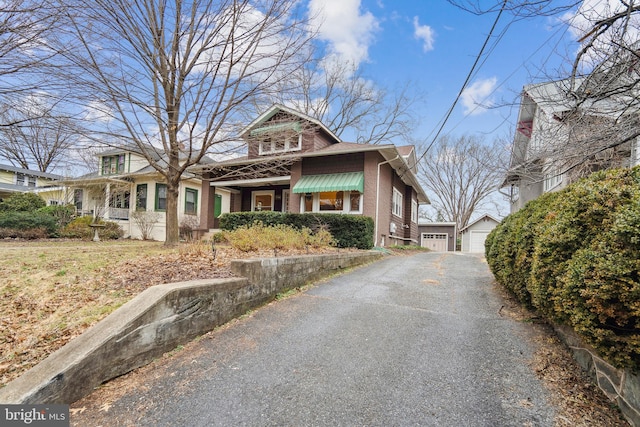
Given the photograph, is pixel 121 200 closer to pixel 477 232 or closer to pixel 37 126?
pixel 37 126

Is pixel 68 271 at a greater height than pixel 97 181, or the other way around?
pixel 97 181

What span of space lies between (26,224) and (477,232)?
3023 centimetres

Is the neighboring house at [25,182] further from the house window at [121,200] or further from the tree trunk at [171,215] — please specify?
the tree trunk at [171,215]

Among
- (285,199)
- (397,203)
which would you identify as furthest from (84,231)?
(397,203)

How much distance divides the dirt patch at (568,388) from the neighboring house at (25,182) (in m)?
27.4

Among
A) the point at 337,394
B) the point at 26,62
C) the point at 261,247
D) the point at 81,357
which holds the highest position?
the point at 26,62

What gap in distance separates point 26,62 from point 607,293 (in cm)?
720

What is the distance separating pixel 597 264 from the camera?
2.16 meters

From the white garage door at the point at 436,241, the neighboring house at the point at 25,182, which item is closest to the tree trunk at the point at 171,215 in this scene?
the neighboring house at the point at 25,182

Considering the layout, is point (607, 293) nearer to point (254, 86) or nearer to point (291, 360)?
point (291, 360)

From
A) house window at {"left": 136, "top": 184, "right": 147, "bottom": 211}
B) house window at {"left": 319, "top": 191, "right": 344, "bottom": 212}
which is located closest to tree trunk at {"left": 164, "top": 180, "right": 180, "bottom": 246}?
house window at {"left": 319, "top": 191, "right": 344, "bottom": 212}

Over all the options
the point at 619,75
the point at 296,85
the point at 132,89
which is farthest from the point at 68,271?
the point at 619,75

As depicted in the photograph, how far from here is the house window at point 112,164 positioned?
19.4m

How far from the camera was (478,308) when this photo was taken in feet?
15.6
